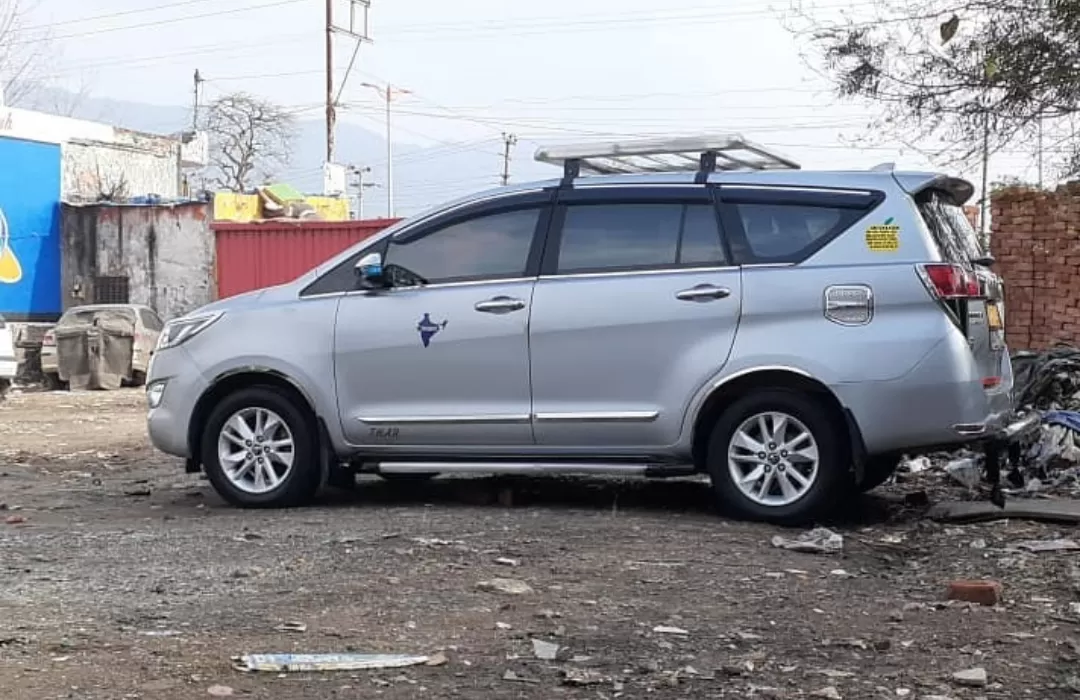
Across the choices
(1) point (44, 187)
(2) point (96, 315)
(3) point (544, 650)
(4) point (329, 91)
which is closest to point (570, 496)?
(3) point (544, 650)

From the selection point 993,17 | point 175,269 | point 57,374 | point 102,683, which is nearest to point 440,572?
point 102,683

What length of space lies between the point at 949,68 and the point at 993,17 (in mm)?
728

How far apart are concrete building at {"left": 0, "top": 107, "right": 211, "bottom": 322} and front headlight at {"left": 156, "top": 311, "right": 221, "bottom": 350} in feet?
59.0

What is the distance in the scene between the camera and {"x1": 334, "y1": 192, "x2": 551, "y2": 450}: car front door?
7660 mm

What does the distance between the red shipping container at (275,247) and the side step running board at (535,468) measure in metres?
15.8

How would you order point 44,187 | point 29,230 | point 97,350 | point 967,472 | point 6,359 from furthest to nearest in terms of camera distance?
point 44,187
point 29,230
point 97,350
point 6,359
point 967,472

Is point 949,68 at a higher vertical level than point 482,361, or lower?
higher

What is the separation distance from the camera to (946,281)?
6941mm

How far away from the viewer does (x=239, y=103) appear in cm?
6662

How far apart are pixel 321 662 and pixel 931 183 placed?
4366mm

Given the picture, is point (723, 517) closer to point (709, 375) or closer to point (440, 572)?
point (709, 375)

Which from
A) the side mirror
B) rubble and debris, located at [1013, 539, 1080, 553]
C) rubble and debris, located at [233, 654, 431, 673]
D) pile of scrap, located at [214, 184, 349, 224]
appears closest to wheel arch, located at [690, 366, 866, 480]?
rubble and debris, located at [1013, 539, 1080, 553]

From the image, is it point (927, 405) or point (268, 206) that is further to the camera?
point (268, 206)

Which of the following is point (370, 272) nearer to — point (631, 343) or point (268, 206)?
point (631, 343)
